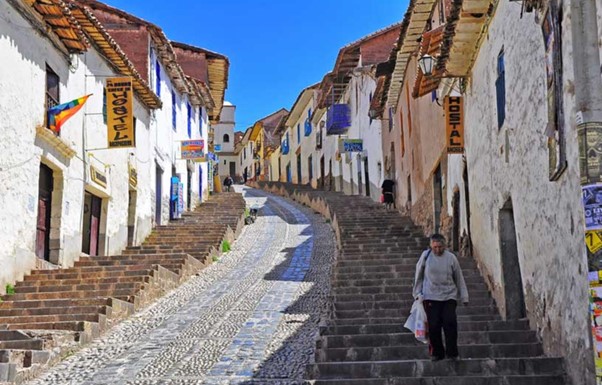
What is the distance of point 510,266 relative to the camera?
32.7 ft

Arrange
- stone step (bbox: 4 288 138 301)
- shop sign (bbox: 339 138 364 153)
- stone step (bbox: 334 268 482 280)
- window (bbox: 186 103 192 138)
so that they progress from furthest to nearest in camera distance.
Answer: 1. shop sign (bbox: 339 138 364 153)
2. window (bbox: 186 103 192 138)
3. stone step (bbox: 334 268 482 280)
4. stone step (bbox: 4 288 138 301)

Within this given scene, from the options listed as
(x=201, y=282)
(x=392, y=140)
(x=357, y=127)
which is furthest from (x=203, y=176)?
(x=201, y=282)

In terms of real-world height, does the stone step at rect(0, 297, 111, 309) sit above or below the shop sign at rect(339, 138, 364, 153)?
below

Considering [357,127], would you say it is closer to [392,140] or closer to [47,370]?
[392,140]

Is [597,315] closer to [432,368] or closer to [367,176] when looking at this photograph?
Result: [432,368]

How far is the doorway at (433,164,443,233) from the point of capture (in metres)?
17.0

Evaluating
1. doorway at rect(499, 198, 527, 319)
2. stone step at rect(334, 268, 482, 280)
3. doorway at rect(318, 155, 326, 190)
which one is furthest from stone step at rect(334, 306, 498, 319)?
doorway at rect(318, 155, 326, 190)

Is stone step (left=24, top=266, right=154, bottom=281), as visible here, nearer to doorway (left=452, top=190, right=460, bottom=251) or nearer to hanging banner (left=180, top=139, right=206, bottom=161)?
doorway (left=452, top=190, right=460, bottom=251)

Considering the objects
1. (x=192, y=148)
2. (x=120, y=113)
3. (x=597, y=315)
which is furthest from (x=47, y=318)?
(x=192, y=148)

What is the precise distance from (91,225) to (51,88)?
406 cm

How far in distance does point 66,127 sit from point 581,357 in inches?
482

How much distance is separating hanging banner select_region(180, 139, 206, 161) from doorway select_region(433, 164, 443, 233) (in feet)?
39.3

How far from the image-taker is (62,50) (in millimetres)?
15367

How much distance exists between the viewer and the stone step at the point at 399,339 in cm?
876
